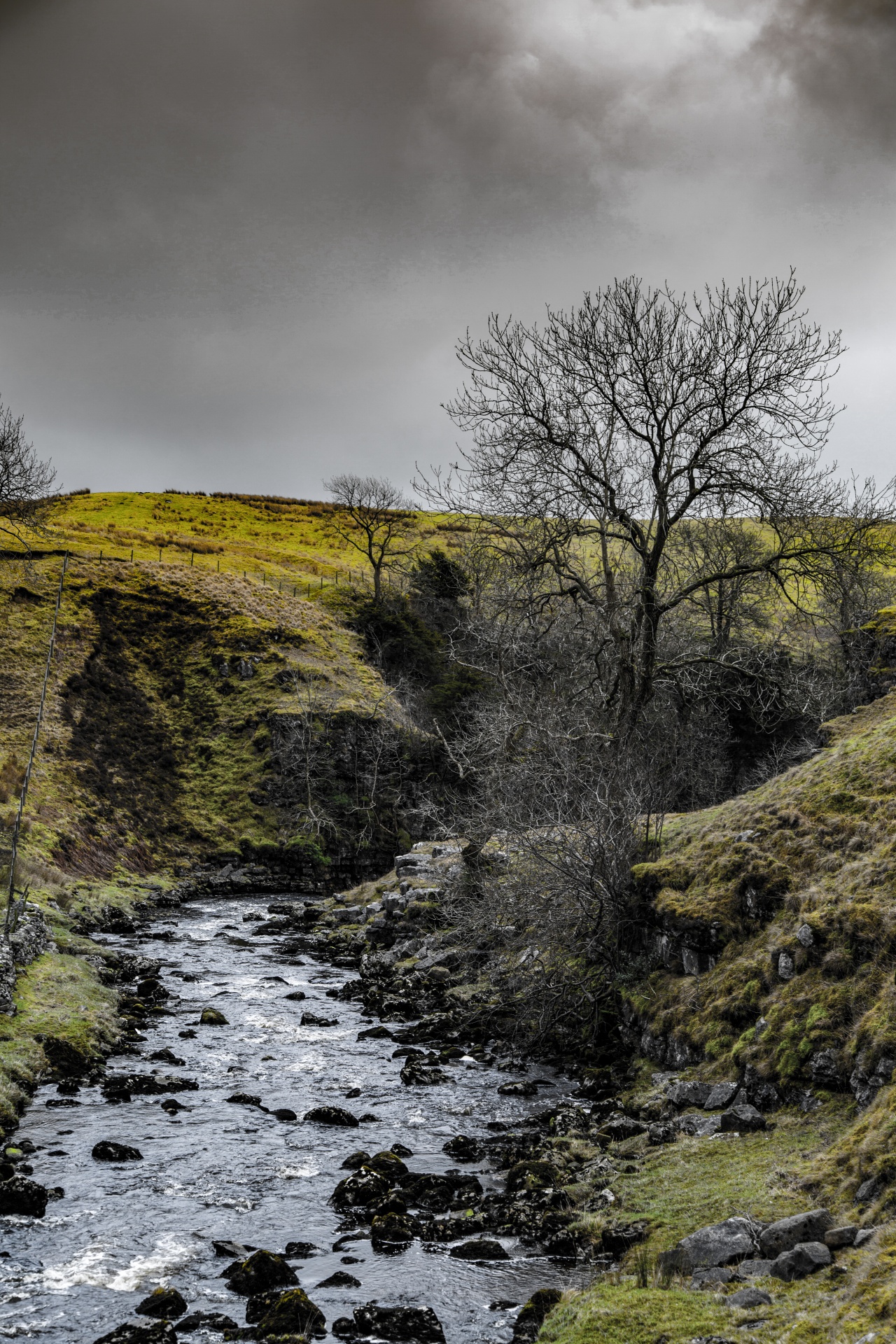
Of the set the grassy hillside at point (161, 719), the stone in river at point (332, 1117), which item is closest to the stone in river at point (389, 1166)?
the stone in river at point (332, 1117)

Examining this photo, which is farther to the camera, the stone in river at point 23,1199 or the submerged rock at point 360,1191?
the submerged rock at point 360,1191

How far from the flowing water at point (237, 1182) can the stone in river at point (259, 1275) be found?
17 centimetres

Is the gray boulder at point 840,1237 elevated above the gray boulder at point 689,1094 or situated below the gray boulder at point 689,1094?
above

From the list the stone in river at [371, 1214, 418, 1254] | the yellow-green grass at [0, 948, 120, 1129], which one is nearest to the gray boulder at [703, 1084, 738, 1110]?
the stone in river at [371, 1214, 418, 1254]

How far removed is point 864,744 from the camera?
14.2 metres

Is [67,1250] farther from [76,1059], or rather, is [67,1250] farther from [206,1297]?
[76,1059]

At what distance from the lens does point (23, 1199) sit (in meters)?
9.59

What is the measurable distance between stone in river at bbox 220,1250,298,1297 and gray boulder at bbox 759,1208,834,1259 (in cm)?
456

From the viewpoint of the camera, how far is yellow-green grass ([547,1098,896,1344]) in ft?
18.7

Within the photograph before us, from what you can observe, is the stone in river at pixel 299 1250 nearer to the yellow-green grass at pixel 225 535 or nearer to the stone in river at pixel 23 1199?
the stone in river at pixel 23 1199

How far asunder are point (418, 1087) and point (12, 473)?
80.7 feet

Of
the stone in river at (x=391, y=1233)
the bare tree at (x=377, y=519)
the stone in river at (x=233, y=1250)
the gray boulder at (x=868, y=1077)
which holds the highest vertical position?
the bare tree at (x=377, y=519)

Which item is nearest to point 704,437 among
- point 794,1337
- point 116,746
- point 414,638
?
point 794,1337

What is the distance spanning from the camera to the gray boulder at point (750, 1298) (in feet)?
20.5
